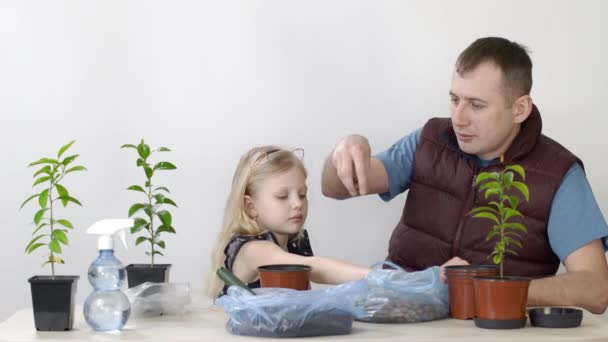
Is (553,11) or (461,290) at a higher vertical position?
(553,11)

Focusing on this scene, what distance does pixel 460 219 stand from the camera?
2727 mm

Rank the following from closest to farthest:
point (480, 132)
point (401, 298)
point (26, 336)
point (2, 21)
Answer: point (26, 336) → point (401, 298) → point (480, 132) → point (2, 21)

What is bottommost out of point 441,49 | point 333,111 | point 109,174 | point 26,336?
point 26,336

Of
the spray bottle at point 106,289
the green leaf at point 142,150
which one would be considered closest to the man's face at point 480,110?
the green leaf at point 142,150

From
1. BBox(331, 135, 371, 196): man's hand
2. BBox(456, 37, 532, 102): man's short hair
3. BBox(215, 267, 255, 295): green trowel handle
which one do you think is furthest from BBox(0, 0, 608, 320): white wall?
BBox(215, 267, 255, 295): green trowel handle

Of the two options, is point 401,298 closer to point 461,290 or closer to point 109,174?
point 461,290

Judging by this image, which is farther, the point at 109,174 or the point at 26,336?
the point at 109,174

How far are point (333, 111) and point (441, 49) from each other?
0.43 m

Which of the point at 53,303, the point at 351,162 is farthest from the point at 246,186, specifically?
the point at 53,303

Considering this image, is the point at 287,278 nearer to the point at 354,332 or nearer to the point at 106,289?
the point at 354,332

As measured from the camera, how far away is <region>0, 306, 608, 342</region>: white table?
1654 millimetres

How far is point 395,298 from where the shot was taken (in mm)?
1831

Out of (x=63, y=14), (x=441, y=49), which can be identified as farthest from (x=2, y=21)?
(x=441, y=49)

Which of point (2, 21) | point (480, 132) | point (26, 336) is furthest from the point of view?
point (2, 21)
